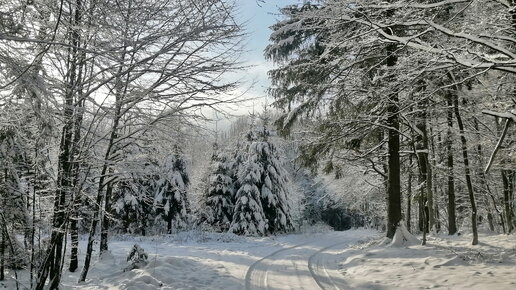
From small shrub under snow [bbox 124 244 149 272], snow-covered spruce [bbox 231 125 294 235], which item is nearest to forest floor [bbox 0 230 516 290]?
small shrub under snow [bbox 124 244 149 272]

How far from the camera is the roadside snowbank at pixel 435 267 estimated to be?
26.9 ft

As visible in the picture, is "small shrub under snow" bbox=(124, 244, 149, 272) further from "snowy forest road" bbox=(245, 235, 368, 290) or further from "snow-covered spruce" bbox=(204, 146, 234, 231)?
"snow-covered spruce" bbox=(204, 146, 234, 231)

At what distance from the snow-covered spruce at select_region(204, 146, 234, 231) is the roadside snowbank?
23175 mm

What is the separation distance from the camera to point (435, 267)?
9.56m

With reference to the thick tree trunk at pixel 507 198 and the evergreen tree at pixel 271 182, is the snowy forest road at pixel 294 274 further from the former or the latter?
the evergreen tree at pixel 271 182

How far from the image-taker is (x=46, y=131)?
4.83 meters

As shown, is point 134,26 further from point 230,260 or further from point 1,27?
point 230,260

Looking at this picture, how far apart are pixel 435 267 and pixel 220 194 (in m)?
27.1

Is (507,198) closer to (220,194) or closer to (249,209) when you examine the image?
(249,209)

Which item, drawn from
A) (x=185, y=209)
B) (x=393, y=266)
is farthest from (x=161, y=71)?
(x=185, y=209)

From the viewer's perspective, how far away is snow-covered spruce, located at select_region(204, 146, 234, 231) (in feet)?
115

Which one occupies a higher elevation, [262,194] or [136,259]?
[262,194]

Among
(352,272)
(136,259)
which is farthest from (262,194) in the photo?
(352,272)

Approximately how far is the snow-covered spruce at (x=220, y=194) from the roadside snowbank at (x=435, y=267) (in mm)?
23175
